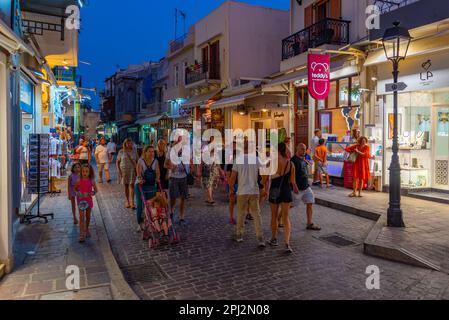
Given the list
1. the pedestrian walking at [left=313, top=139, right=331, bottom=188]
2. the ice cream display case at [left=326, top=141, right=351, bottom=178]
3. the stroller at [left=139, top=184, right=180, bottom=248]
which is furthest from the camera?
the ice cream display case at [left=326, top=141, right=351, bottom=178]

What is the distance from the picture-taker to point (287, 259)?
563cm

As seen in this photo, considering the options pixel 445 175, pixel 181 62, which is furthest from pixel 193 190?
pixel 181 62

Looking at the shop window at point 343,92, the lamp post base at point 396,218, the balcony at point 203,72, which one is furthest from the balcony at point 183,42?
the lamp post base at point 396,218

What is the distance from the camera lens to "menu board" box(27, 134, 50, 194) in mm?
7957

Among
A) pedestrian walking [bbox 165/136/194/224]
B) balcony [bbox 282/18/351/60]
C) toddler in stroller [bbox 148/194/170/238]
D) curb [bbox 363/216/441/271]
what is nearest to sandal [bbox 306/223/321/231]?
curb [bbox 363/216/441/271]

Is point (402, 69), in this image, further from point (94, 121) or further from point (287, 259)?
point (94, 121)

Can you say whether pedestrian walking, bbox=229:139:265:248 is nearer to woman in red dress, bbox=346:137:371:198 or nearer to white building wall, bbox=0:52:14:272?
white building wall, bbox=0:52:14:272

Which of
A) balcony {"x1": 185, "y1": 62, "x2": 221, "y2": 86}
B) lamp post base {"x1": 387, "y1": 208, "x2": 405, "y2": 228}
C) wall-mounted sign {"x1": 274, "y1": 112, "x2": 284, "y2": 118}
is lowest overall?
lamp post base {"x1": 387, "y1": 208, "x2": 405, "y2": 228}

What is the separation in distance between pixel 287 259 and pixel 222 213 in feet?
11.5

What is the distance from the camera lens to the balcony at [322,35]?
13.0m

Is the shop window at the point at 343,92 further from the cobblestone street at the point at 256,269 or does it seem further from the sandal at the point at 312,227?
the sandal at the point at 312,227

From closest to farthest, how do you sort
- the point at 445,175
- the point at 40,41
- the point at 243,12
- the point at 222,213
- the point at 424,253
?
the point at 424,253, the point at 222,213, the point at 445,175, the point at 40,41, the point at 243,12

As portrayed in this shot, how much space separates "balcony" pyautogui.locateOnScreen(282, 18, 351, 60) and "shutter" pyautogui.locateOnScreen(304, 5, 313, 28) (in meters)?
0.55

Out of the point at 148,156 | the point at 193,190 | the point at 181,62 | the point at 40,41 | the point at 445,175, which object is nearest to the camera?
the point at 148,156
